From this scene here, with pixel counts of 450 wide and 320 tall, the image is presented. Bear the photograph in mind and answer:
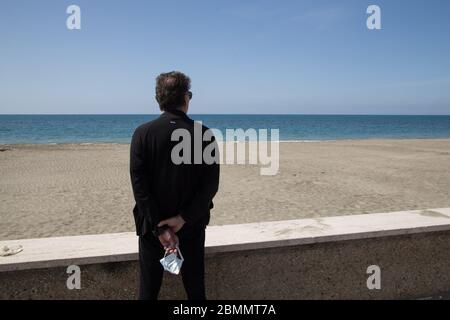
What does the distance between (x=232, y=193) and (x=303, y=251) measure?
6.50 m

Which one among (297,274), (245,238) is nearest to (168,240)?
(245,238)

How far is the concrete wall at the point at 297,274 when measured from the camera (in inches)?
86.5

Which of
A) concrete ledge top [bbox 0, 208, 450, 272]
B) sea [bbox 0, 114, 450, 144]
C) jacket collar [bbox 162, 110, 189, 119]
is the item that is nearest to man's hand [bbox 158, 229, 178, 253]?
concrete ledge top [bbox 0, 208, 450, 272]

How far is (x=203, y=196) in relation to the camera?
1998 millimetres

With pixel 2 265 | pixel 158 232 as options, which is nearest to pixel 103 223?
pixel 2 265

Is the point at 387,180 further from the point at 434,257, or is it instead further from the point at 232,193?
the point at 434,257

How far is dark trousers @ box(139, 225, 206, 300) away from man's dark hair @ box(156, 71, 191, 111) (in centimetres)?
72

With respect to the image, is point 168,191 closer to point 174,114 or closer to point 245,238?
point 174,114

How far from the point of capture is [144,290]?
2.06 meters

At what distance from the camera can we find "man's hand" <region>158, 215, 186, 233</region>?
1.96 meters

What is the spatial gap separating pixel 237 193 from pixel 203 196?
23.2 feet

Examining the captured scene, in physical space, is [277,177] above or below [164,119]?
below

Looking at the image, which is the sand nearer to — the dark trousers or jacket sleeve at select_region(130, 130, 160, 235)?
the dark trousers

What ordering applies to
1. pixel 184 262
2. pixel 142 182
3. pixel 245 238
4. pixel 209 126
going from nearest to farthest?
pixel 142 182, pixel 184 262, pixel 245 238, pixel 209 126
